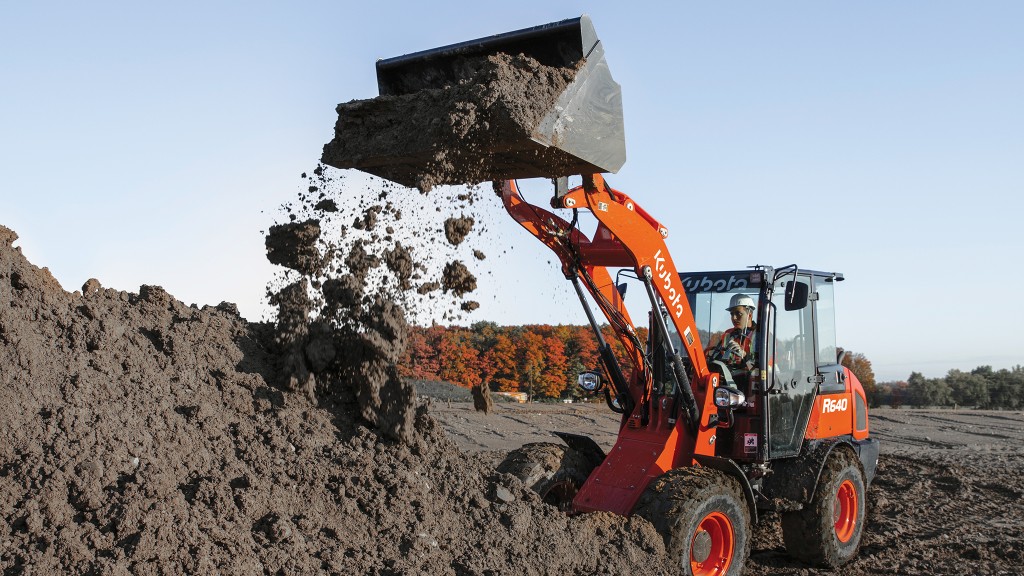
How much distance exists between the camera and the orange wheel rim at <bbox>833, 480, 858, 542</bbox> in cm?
759

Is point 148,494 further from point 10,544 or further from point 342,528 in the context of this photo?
point 342,528

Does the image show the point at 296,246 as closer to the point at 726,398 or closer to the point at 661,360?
the point at 661,360

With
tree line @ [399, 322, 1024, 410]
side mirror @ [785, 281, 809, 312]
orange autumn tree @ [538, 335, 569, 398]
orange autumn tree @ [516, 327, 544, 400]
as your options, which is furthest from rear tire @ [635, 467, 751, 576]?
orange autumn tree @ [538, 335, 569, 398]

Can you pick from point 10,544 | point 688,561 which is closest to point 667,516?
point 688,561

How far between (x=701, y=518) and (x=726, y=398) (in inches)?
41.9

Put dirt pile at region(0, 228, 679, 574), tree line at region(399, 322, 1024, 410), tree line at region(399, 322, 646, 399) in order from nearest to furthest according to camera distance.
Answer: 1. dirt pile at region(0, 228, 679, 574)
2. tree line at region(399, 322, 1024, 410)
3. tree line at region(399, 322, 646, 399)

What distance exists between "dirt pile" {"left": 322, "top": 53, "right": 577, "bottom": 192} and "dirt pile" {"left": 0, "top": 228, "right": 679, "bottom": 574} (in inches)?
42.2

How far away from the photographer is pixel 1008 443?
60.7 ft

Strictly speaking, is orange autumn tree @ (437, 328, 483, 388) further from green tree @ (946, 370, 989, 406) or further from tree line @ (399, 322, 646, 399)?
green tree @ (946, 370, 989, 406)

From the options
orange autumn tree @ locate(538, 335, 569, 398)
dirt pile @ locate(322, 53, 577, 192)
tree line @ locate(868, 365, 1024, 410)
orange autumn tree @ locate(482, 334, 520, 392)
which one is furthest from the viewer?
tree line @ locate(868, 365, 1024, 410)

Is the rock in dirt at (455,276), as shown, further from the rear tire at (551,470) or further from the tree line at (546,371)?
the tree line at (546,371)

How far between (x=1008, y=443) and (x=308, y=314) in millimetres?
17923

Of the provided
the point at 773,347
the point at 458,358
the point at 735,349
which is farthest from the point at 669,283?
the point at 458,358

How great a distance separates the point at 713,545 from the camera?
6289mm
